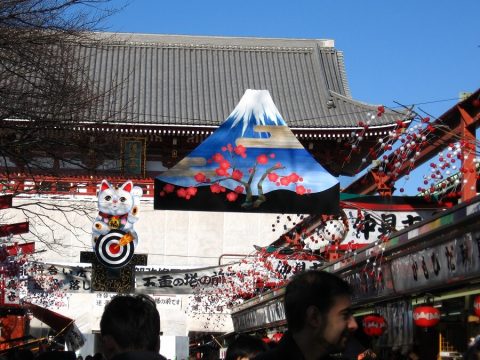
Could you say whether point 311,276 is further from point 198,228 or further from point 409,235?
point 198,228

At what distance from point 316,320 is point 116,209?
14152 millimetres

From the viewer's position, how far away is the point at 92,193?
2853 centimetres

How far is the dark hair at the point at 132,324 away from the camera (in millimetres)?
3928

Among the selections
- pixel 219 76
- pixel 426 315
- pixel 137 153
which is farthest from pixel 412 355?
pixel 219 76

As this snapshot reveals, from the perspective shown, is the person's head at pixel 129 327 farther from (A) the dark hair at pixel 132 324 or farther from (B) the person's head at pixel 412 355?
(B) the person's head at pixel 412 355

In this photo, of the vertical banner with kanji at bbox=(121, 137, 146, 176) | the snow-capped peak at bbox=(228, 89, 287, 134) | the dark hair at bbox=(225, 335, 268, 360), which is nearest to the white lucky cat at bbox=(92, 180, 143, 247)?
the snow-capped peak at bbox=(228, 89, 287, 134)

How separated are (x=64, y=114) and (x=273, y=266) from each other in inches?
350

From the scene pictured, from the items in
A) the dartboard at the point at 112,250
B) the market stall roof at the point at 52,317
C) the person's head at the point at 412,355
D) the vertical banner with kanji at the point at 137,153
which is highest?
the vertical banner with kanji at the point at 137,153

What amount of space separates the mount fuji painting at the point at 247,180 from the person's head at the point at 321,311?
7957 millimetres

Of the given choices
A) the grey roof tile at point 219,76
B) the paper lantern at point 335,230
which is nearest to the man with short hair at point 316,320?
the paper lantern at point 335,230

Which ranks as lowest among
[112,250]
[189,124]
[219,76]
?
[112,250]

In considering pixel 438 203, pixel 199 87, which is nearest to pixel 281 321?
pixel 438 203

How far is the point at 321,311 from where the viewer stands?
3.38 metres

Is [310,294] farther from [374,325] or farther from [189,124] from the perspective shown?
[189,124]
